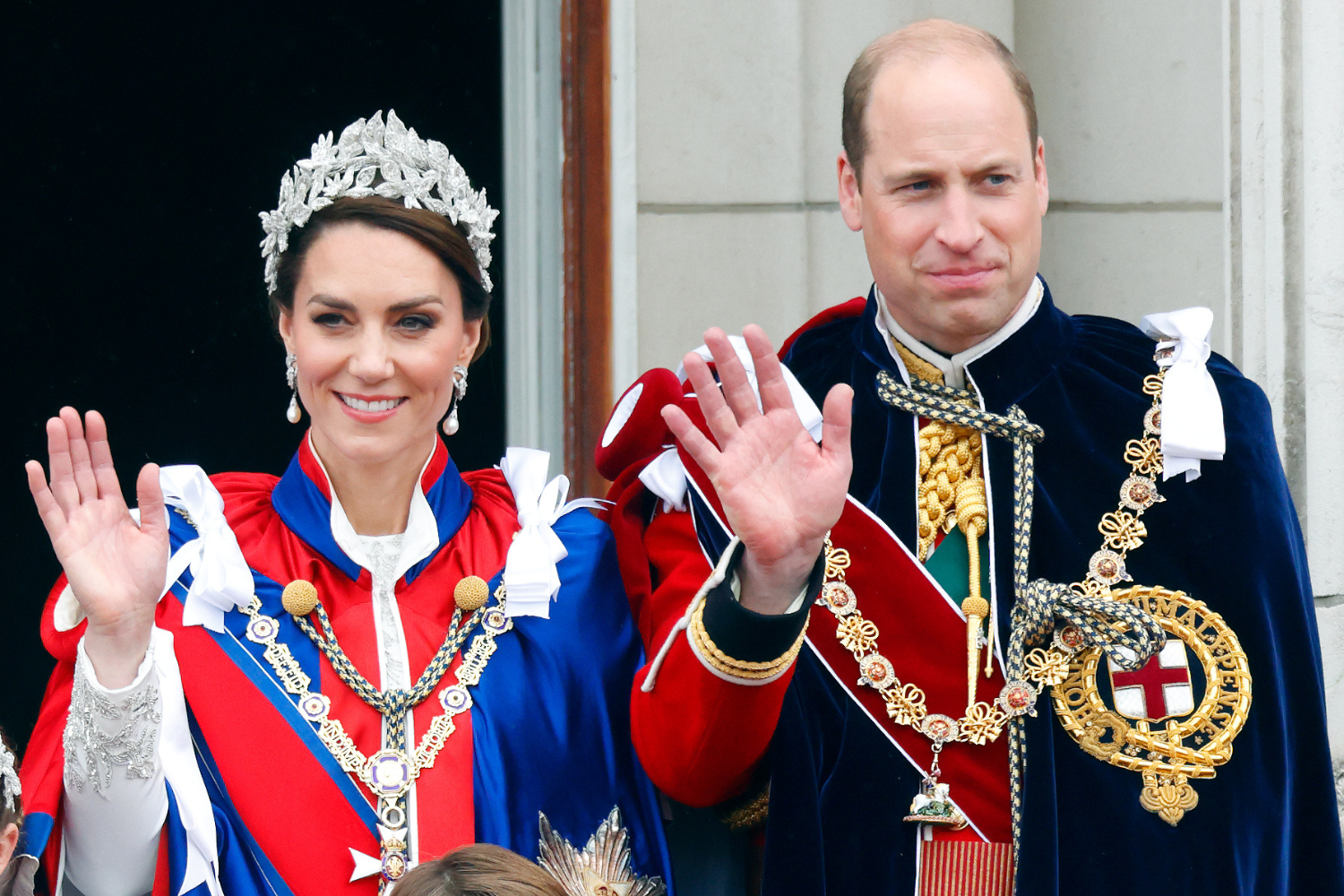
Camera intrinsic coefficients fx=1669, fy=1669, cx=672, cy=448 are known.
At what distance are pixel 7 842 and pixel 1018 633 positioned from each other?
1.43 meters

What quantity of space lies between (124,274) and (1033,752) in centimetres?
448

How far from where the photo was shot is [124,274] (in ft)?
19.6

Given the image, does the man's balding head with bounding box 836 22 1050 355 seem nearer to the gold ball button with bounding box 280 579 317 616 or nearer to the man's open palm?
the man's open palm

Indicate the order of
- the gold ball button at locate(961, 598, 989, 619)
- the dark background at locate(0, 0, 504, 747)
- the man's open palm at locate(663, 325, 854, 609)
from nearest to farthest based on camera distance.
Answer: the man's open palm at locate(663, 325, 854, 609), the gold ball button at locate(961, 598, 989, 619), the dark background at locate(0, 0, 504, 747)

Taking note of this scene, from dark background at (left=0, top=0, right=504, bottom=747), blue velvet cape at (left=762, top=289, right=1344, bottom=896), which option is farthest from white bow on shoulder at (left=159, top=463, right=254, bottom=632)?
dark background at (left=0, top=0, right=504, bottom=747)

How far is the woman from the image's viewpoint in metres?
2.31

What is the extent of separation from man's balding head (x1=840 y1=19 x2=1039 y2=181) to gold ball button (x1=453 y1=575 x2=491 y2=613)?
873 mm

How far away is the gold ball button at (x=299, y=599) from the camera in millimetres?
2555

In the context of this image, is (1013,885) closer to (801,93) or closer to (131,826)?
(131,826)

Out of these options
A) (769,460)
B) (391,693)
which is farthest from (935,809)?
(391,693)

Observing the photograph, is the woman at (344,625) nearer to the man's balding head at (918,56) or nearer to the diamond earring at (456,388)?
the diamond earring at (456,388)

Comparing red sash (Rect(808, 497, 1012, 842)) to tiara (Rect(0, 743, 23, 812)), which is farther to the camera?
red sash (Rect(808, 497, 1012, 842))

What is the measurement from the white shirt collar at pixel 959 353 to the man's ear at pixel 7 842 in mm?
1449

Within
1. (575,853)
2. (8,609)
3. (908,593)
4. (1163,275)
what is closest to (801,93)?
(1163,275)
